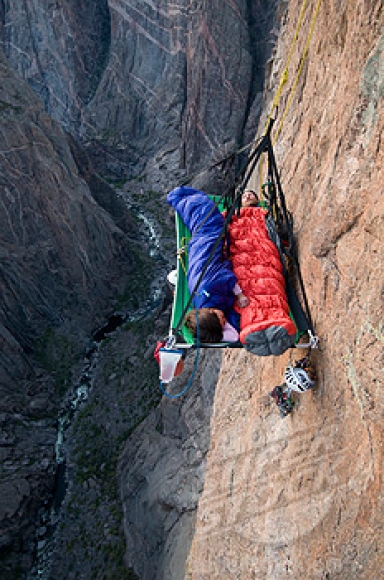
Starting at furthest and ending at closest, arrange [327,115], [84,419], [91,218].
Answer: [91,218] < [84,419] < [327,115]

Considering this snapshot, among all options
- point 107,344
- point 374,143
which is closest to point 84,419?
point 107,344

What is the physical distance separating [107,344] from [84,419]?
3.67 m

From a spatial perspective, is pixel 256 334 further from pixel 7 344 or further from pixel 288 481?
pixel 7 344

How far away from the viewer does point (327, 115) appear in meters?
4.00

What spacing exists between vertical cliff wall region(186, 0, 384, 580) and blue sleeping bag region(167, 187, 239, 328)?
813mm

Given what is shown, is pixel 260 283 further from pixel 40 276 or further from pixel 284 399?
pixel 40 276

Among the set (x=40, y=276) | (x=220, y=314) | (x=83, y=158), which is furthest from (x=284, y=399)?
(x=83, y=158)

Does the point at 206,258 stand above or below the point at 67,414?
above

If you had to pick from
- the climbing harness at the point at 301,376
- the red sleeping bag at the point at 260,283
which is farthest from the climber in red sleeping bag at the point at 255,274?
the climbing harness at the point at 301,376

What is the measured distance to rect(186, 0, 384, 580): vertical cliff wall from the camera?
2.96 m

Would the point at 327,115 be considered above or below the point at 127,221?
above

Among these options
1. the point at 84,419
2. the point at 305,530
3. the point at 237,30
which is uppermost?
the point at 237,30

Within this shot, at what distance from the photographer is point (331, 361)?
3.53 m

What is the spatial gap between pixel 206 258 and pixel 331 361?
67.2 inches
